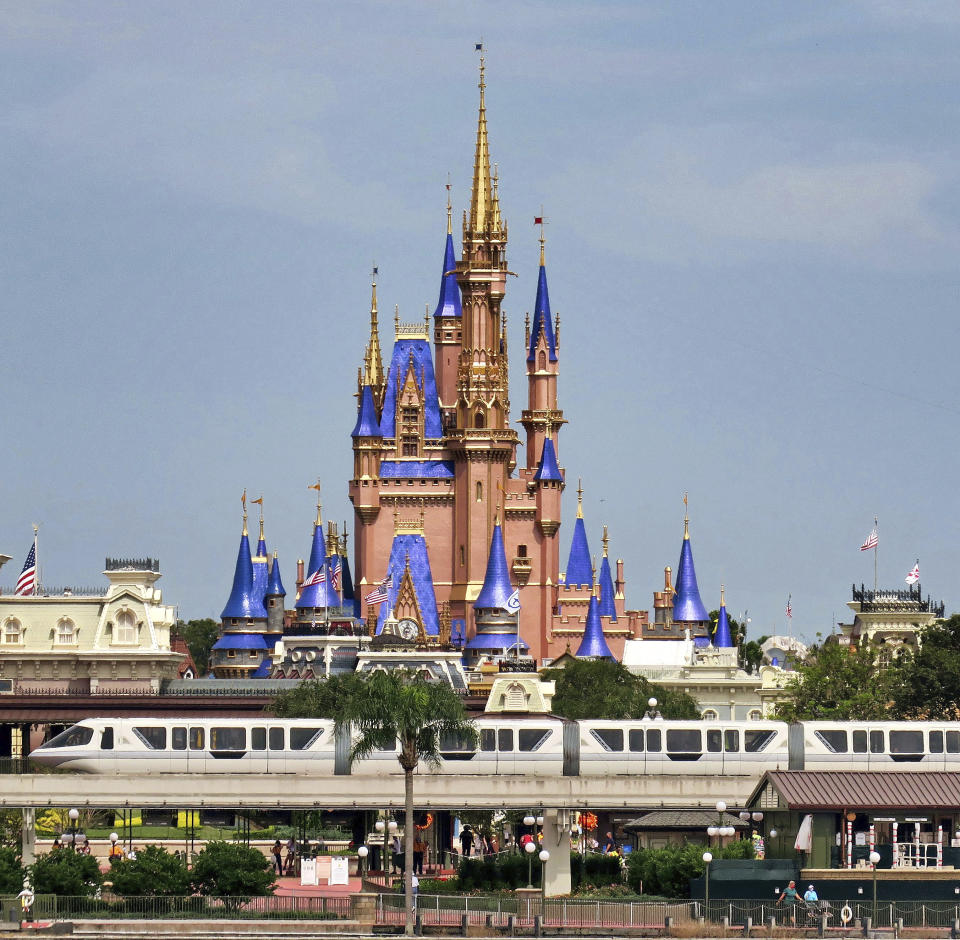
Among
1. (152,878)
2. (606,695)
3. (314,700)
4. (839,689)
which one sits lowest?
(152,878)

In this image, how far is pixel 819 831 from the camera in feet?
285

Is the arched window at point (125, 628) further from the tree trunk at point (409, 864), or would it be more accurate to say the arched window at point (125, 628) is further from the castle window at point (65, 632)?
the tree trunk at point (409, 864)

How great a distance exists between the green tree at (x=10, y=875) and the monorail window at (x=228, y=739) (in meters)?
12.5

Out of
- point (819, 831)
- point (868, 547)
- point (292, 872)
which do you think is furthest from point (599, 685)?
point (819, 831)

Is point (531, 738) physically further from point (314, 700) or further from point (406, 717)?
point (314, 700)

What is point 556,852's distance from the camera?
8975 cm

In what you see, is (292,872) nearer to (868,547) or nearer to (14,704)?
(14,704)

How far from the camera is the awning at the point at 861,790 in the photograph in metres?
87.8

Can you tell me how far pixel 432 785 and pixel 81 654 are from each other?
87.6 metres

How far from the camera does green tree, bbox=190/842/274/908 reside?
8300cm

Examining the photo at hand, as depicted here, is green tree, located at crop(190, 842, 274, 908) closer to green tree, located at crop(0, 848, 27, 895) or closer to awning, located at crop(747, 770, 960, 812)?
green tree, located at crop(0, 848, 27, 895)


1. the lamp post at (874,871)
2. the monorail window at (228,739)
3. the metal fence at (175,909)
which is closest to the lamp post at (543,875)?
the metal fence at (175,909)

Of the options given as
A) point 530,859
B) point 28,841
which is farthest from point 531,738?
point 28,841

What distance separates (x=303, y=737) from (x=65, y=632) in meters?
87.2
